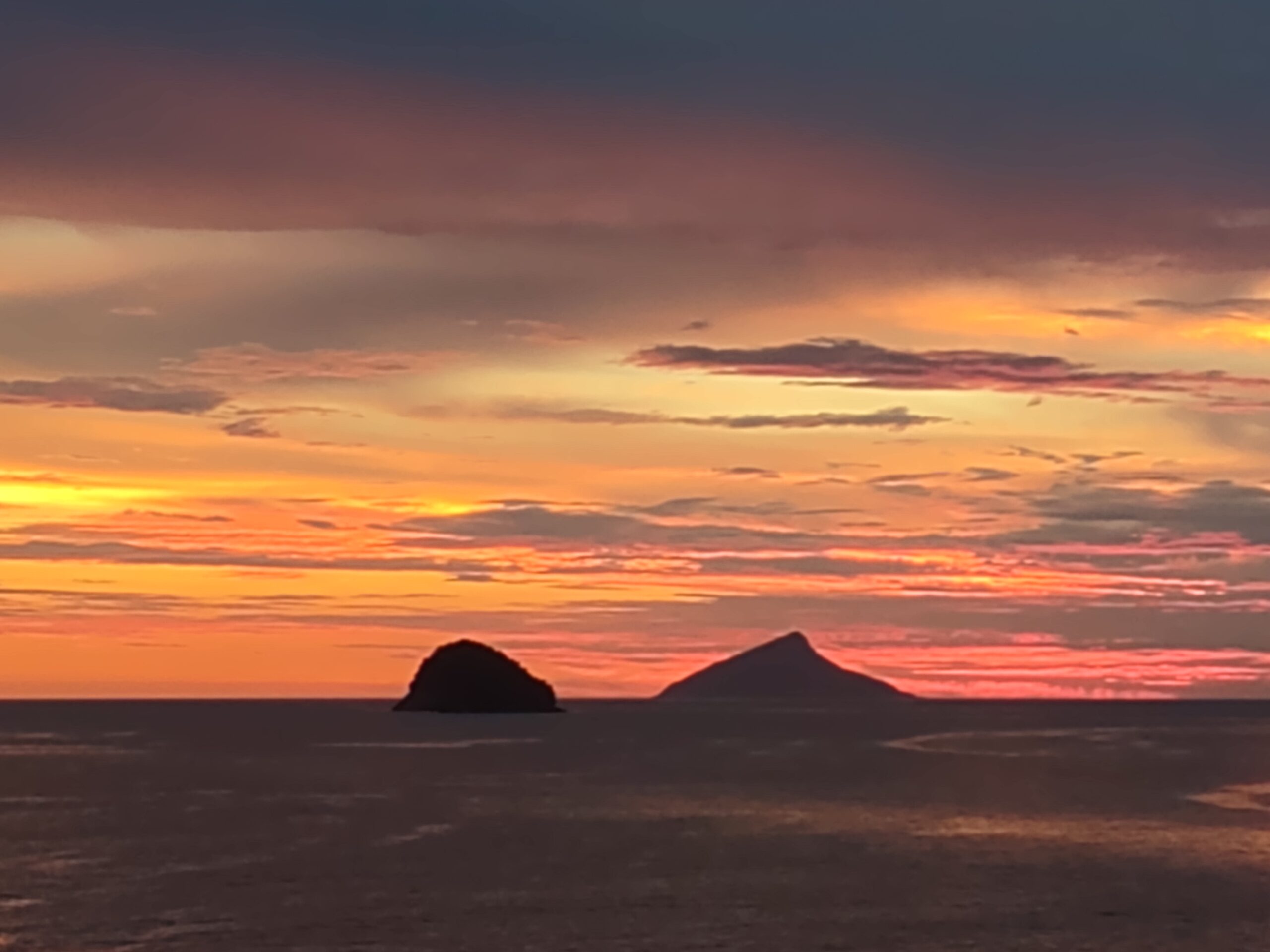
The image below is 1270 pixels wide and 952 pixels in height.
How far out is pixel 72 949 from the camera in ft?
191

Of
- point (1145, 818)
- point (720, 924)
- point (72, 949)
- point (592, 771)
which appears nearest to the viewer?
point (72, 949)

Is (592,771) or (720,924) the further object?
(592,771)

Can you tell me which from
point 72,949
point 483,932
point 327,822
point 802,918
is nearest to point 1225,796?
point 327,822

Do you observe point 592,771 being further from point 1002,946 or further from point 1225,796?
point 1002,946

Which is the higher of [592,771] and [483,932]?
[592,771]

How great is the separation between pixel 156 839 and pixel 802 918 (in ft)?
140

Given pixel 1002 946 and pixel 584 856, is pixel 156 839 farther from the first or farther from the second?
pixel 1002 946

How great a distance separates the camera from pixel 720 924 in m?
63.7

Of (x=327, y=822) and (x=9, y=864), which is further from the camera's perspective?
(x=327, y=822)

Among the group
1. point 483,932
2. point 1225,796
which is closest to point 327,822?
point 483,932

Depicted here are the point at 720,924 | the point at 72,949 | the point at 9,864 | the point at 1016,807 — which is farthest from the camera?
the point at 1016,807

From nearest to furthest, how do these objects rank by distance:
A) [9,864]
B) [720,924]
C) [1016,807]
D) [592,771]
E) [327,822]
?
[720,924] < [9,864] < [327,822] < [1016,807] < [592,771]

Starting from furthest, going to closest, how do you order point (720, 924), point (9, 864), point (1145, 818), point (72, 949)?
1. point (1145, 818)
2. point (9, 864)
3. point (720, 924)
4. point (72, 949)

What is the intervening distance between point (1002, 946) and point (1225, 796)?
78222 mm
